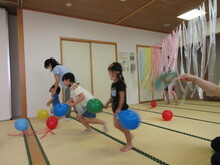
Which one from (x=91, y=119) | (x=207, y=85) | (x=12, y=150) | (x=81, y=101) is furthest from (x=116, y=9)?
(x=12, y=150)

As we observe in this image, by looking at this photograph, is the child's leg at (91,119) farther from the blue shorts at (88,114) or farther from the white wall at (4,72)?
the white wall at (4,72)

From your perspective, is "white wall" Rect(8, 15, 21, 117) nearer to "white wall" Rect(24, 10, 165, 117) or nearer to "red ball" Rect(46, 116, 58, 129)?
"white wall" Rect(24, 10, 165, 117)

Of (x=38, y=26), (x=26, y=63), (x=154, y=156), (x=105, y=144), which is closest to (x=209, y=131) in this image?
(x=154, y=156)

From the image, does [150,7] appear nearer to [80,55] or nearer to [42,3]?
[80,55]

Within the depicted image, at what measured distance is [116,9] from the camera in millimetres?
4137

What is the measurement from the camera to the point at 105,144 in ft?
6.53

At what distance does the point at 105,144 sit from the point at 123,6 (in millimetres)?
3309

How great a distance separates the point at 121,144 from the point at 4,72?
3.19m

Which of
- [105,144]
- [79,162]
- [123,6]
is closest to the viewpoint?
[79,162]

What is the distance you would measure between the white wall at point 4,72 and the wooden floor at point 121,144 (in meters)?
1.18

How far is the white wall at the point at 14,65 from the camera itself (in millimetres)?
4098

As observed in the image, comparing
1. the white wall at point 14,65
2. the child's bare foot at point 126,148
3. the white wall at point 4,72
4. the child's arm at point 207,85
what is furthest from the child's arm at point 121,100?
the white wall at point 14,65

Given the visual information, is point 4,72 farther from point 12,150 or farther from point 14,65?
point 12,150

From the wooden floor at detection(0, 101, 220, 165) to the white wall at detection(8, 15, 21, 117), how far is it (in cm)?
160
